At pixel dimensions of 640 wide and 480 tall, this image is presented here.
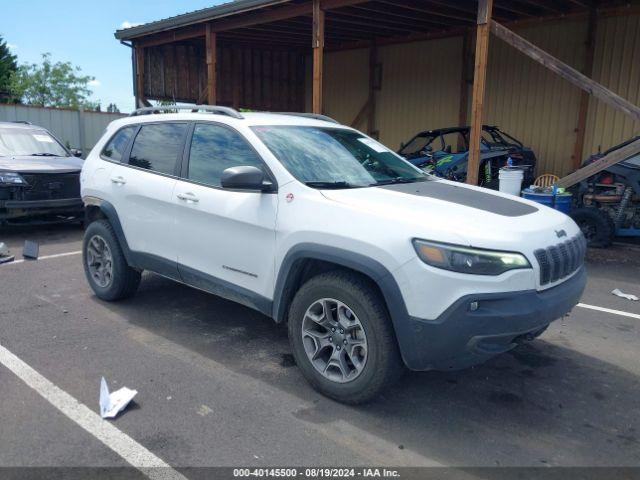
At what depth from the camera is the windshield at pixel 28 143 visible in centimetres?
912

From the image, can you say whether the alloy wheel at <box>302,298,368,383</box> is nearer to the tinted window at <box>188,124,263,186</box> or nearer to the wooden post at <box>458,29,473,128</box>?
the tinted window at <box>188,124,263,186</box>

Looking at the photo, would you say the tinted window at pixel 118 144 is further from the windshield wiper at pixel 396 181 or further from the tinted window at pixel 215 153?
the windshield wiper at pixel 396 181

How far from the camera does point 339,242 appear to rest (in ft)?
10.5

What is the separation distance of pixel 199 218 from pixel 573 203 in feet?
23.0

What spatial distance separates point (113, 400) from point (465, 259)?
2.31m

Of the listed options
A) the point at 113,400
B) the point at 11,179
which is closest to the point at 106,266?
the point at 113,400

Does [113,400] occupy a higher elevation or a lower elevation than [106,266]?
lower

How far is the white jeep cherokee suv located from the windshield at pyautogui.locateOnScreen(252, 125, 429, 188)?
15mm

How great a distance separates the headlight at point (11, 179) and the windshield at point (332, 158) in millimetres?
5724

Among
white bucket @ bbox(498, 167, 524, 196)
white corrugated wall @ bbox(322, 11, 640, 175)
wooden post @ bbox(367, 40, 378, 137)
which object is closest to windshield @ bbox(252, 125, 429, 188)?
white bucket @ bbox(498, 167, 524, 196)

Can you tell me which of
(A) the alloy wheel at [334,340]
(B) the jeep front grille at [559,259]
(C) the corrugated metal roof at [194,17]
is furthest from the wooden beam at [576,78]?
(A) the alloy wheel at [334,340]

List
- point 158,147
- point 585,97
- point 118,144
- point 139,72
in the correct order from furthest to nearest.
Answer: point 139,72, point 585,97, point 118,144, point 158,147

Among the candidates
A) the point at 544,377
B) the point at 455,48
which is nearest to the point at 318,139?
the point at 544,377

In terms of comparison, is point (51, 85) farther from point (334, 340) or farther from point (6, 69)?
point (334, 340)
